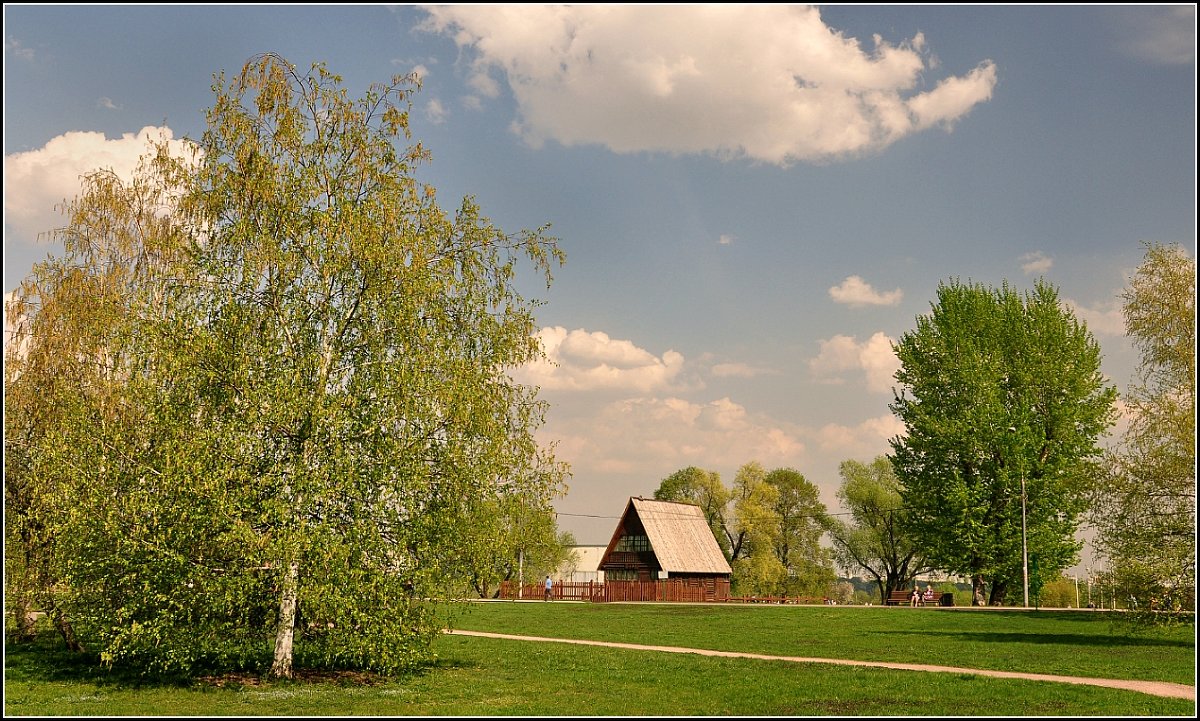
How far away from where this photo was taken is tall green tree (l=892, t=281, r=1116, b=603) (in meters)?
46.4

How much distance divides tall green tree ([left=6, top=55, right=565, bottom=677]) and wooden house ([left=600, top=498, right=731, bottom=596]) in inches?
1679

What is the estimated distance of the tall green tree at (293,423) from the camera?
56.2 feet

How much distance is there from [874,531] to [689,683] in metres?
68.8

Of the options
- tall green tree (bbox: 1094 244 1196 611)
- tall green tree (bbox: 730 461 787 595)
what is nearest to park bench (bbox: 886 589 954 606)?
tall green tree (bbox: 730 461 787 595)

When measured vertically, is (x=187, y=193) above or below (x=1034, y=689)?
above

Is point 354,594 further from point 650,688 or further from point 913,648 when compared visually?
point 913,648

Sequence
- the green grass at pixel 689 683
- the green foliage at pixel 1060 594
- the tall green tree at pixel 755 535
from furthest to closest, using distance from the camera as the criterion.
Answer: the tall green tree at pixel 755 535 → the green foliage at pixel 1060 594 → the green grass at pixel 689 683

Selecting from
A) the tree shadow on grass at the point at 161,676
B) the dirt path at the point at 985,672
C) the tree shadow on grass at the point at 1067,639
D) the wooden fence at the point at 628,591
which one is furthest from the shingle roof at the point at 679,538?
the tree shadow on grass at the point at 161,676

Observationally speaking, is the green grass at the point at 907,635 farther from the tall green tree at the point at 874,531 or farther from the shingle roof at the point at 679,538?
the tall green tree at the point at 874,531

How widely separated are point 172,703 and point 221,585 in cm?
207

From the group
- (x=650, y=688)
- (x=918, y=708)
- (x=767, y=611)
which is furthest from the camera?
(x=767, y=611)

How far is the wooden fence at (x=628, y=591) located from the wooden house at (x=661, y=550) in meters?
0.40

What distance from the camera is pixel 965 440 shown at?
46812 mm

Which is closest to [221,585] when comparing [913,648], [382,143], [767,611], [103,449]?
[103,449]
